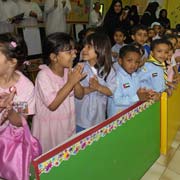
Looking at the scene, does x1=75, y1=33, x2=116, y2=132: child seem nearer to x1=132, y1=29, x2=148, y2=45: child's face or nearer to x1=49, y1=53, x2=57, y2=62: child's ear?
x1=49, y1=53, x2=57, y2=62: child's ear

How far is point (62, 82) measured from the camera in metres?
1.67

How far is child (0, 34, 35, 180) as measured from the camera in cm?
128

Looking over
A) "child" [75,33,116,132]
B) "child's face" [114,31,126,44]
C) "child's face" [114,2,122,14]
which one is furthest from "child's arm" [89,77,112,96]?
"child's face" [114,2,122,14]

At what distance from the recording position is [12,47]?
1343 millimetres

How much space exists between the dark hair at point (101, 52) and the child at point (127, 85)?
0.11 metres

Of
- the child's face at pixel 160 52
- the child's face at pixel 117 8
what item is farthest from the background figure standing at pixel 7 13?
the child's face at pixel 160 52

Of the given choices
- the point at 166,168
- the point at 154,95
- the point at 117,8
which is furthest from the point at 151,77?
the point at 117,8

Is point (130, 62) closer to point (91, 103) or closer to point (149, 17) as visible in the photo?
point (91, 103)

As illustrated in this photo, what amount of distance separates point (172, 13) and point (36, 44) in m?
4.18

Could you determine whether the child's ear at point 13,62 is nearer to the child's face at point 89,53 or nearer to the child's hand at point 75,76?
the child's hand at point 75,76

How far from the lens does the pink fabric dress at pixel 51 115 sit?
1615 mm

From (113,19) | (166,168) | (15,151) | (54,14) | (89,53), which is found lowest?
(166,168)

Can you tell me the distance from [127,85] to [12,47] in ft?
2.96

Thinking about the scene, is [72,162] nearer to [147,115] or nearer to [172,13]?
[147,115]
